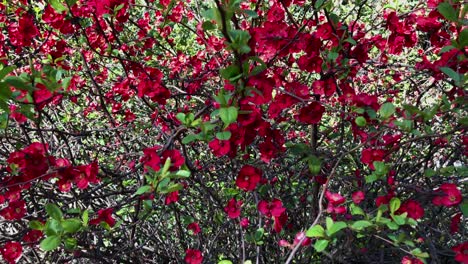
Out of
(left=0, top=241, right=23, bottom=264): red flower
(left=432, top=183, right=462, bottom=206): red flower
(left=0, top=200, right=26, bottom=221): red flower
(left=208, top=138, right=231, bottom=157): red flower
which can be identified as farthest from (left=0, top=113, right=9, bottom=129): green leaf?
(left=432, top=183, right=462, bottom=206): red flower

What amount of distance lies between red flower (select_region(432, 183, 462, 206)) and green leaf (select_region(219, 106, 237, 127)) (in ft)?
2.50

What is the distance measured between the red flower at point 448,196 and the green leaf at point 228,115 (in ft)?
2.50

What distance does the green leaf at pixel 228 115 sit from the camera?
1.20m

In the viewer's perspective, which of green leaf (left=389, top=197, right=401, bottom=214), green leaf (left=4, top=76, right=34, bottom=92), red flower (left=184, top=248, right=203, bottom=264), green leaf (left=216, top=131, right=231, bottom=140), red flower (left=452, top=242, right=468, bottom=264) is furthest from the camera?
red flower (left=184, top=248, right=203, bottom=264)

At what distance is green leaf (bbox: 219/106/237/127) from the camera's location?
1198mm

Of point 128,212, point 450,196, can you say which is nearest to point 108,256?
point 128,212

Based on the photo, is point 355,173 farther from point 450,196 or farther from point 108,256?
point 108,256

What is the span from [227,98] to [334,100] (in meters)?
1.56

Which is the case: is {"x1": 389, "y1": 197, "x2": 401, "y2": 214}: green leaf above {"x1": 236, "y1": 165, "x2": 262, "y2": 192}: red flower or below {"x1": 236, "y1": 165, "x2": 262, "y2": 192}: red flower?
below

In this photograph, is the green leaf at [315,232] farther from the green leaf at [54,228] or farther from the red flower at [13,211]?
the red flower at [13,211]

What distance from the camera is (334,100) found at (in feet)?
8.97

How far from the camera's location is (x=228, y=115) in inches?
47.6

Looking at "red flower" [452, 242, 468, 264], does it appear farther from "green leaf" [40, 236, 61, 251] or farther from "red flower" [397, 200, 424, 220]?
"green leaf" [40, 236, 61, 251]

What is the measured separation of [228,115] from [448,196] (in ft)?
2.57
